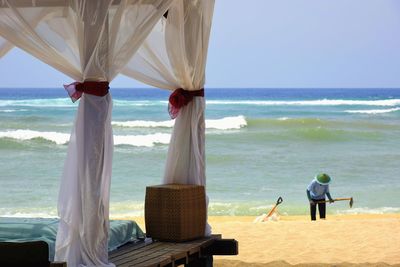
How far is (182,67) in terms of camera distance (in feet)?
20.0

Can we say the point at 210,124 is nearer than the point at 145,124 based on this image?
No

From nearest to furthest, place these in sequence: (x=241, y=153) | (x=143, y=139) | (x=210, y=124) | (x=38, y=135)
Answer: (x=241, y=153)
(x=143, y=139)
(x=38, y=135)
(x=210, y=124)

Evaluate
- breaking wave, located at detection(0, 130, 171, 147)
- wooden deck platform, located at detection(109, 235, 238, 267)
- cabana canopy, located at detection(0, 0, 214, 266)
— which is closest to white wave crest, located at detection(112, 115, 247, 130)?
breaking wave, located at detection(0, 130, 171, 147)

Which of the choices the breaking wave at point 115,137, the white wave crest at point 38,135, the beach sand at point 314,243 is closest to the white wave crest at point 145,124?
the breaking wave at point 115,137

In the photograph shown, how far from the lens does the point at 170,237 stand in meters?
5.94

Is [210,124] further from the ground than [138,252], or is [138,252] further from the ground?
[210,124]

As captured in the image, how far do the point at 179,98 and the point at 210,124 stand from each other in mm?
18169

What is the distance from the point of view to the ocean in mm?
14289

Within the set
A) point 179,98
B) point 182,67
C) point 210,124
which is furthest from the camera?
point 210,124

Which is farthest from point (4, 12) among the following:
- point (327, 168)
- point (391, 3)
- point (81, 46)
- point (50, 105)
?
point (391, 3)

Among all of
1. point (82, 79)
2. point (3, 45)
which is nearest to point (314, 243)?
point (3, 45)

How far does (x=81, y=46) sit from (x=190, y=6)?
156 cm

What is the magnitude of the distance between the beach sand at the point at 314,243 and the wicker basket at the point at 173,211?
1623 millimetres

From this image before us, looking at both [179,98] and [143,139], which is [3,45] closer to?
[179,98]
